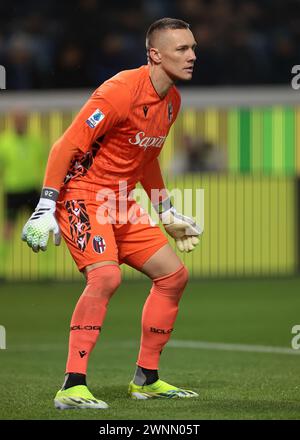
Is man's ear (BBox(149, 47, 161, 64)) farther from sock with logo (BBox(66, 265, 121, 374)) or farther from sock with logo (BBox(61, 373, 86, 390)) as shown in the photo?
sock with logo (BBox(61, 373, 86, 390))

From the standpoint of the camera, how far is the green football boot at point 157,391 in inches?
285

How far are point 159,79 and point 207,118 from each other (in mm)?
11333

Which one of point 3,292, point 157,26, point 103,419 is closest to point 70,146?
point 157,26

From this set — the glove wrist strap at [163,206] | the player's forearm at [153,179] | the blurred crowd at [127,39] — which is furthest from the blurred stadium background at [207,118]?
the player's forearm at [153,179]

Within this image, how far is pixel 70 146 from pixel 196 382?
202cm

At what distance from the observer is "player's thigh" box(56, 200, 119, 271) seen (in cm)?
693

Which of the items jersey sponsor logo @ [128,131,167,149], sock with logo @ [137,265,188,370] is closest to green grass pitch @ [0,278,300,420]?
sock with logo @ [137,265,188,370]

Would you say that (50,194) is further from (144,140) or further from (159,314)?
(159,314)

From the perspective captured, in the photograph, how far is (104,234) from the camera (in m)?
7.01

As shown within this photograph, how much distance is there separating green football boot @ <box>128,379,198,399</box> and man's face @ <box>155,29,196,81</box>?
1.85 meters

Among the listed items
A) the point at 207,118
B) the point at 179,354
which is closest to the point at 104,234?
the point at 179,354

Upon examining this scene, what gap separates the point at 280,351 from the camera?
984 centimetres

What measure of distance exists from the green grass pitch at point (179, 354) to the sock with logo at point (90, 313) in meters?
0.37
